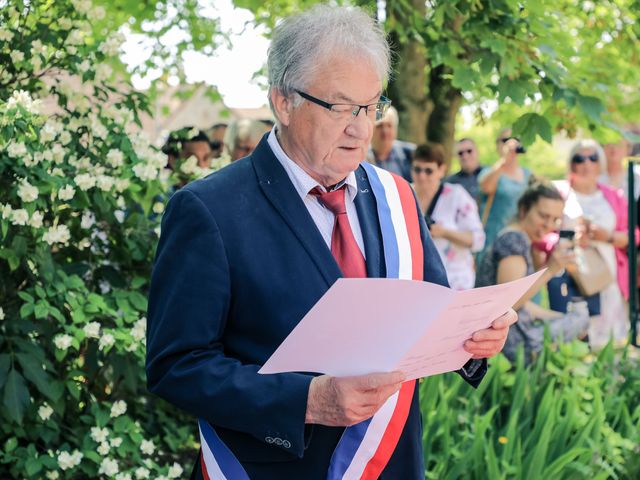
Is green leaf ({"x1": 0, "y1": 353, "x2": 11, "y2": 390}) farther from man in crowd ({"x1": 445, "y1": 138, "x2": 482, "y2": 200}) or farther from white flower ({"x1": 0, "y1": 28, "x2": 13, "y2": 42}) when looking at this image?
man in crowd ({"x1": 445, "y1": 138, "x2": 482, "y2": 200})

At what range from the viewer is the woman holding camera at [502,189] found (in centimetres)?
759

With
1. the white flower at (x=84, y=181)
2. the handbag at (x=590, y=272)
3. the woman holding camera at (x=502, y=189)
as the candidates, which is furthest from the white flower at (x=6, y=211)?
the woman holding camera at (x=502, y=189)

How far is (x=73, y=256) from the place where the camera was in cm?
377

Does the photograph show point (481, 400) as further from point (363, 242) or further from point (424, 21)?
point (363, 242)

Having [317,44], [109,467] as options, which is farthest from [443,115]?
[317,44]

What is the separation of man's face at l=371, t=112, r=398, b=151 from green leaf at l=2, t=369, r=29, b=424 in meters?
3.90

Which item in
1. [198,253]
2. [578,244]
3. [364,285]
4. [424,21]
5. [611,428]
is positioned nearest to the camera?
[364,285]

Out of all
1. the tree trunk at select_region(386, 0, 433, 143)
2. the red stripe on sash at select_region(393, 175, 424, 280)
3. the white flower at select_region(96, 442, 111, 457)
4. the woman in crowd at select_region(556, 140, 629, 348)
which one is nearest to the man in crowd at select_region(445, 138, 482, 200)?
the woman in crowd at select_region(556, 140, 629, 348)

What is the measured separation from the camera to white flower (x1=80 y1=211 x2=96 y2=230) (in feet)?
12.1

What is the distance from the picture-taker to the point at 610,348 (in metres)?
5.12

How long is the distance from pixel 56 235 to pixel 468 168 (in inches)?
206

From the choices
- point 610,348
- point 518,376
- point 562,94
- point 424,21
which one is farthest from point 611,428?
point 424,21

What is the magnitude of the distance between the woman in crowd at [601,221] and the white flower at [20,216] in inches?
186

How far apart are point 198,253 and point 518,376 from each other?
2.86 meters
